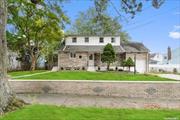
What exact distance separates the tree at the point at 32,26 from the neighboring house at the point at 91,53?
10.3ft

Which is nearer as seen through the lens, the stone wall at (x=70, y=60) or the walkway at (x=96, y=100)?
the walkway at (x=96, y=100)

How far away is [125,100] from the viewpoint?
52.9 feet

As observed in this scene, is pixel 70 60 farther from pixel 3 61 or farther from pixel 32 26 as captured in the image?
pixel 3 61

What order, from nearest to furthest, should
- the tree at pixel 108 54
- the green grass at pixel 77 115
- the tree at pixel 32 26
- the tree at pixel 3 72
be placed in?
the green grass at pixel 77 115 < the tree at pixel 3 72 < the tree at pixel 32 26 < the tree at pixel 108 54

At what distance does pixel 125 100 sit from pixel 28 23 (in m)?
22.4

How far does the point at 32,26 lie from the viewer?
36.2 metres

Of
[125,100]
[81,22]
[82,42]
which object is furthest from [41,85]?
[81,22]

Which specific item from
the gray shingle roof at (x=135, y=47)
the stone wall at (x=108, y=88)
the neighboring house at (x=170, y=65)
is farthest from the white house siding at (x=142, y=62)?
the stone wall at (x=108, y=88)

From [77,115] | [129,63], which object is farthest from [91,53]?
[77,115]

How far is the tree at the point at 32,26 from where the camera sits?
34.0 meters

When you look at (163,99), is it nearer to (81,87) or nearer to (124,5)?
(81,87)

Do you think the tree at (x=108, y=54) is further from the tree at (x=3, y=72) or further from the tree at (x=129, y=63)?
the tree at (x=3, y=72)

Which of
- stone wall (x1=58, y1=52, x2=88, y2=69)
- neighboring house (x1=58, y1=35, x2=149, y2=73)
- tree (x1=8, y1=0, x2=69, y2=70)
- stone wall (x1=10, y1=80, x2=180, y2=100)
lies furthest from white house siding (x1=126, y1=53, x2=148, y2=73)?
stone wall (x1=10, y1=80, x2=180, y2=100)

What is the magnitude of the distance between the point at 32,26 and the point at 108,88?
2072 cm
